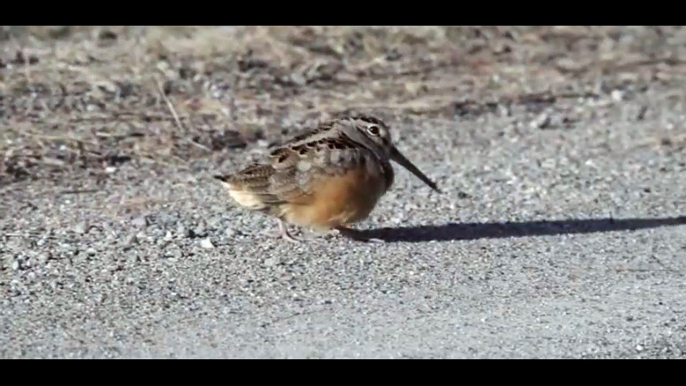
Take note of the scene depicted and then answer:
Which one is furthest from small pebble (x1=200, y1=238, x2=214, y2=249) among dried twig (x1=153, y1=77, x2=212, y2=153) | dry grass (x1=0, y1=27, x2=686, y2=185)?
dried twig (x1=153, y1=77, x2=212, y2=153)

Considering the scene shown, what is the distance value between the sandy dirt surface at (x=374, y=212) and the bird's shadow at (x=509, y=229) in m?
0.02

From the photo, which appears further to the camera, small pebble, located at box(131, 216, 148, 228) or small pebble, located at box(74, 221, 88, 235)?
small pebble, located at box(131, 216, 148, 228)

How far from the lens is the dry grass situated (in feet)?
38.3

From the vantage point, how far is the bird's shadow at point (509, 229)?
920cm

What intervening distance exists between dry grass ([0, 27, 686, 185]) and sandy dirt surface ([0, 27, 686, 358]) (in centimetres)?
3

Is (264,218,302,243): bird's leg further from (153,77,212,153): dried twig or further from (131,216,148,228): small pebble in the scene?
(153,77,212,153): dried twig

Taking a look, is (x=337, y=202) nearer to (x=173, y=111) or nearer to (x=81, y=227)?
(x=81, y=227)

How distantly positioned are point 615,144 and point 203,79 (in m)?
3.77

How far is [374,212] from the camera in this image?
9.84 metres

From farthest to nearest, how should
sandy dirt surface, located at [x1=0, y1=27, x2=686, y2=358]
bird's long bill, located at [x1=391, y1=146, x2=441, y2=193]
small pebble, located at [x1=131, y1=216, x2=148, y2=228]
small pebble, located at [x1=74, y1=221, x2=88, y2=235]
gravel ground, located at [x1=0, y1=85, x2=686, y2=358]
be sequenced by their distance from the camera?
bird's long bill, located at [x1=391, y1=146, x2=441, y2=193] → small pebble, located at [x1=131, y1=216, x2=148, y2=228] → small pebble, located at [x1=74, y1=221, x2=88, y2=235] → sandy dirt surface, located at [x1=0, y1=27, x2=686, y2=358] → gravel ground, located at [x1=0, y1=85, x2=686, y2=358]

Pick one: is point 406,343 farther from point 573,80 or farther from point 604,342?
point 573,80

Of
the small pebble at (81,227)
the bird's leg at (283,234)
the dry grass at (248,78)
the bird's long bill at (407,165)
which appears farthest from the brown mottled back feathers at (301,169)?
the dry grass at (248,78)

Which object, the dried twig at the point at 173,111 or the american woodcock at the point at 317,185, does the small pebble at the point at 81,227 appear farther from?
the dried twig at the point at 173,111
